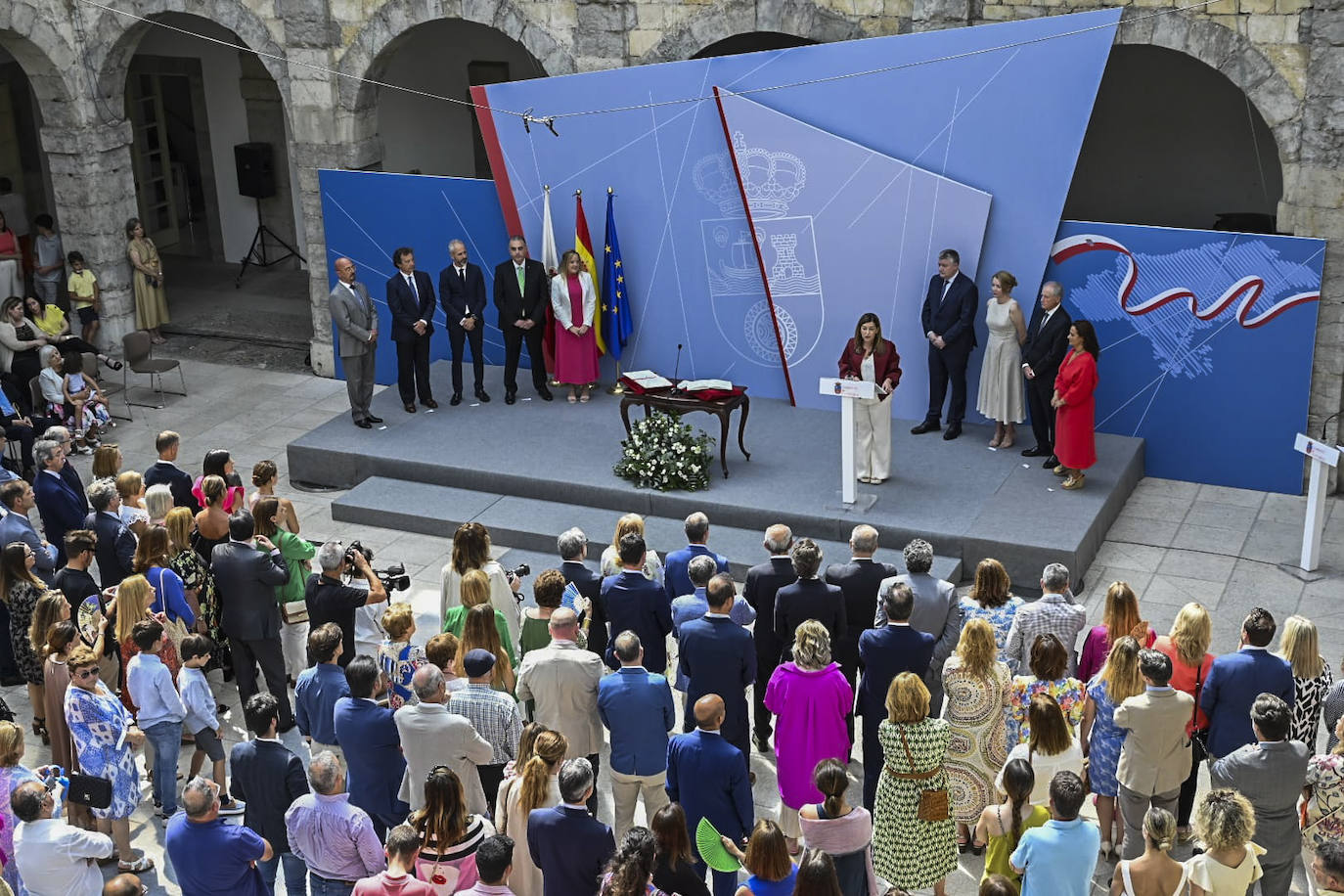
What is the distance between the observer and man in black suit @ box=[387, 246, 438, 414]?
1269 centimetres

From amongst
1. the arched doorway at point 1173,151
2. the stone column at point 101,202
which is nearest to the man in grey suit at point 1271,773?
the arched doorway at point 1173,151

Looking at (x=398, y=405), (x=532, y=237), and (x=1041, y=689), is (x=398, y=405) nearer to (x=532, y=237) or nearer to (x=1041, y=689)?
(x=532, y=237)

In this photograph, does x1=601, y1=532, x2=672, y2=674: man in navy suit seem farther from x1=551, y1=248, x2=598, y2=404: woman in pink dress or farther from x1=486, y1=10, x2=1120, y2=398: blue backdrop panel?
x1=551, y1=248, x2=598, y2=404: woman in pink dress

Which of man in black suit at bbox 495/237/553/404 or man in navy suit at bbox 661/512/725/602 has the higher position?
man in black suit at bbox 495/237/553/404

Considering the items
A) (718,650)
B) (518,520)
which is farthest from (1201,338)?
(718,650)

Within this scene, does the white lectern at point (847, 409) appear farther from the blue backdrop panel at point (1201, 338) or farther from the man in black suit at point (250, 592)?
the man in black suit at point (250, 592)

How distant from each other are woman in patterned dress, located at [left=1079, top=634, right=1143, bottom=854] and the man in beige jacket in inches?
2.4

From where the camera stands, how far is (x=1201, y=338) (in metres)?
11.5

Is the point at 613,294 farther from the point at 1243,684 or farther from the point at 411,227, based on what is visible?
the point at 1243,684

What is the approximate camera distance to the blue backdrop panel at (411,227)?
45.4 ft

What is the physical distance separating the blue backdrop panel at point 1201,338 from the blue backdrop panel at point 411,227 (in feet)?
16.4

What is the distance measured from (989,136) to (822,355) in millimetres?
2223

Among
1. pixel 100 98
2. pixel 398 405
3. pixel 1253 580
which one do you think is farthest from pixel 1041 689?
pixel 100 98

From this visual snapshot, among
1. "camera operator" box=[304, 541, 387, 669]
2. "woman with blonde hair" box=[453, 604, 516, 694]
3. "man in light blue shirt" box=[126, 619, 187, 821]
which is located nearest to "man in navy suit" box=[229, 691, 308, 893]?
"woman with blonde hair" box=[453, 604, 516, 694]
